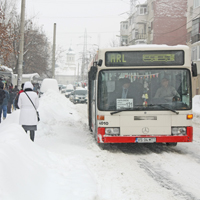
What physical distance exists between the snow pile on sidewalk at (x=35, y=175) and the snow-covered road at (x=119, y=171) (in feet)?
0.05

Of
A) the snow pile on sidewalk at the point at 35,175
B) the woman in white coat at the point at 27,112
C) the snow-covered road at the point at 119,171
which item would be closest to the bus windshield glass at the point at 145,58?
the woman in white coat at the point at 27,112

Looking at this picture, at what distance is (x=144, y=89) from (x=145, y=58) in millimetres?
796

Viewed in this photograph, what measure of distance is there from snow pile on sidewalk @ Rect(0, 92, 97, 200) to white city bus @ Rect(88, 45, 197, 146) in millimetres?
2230

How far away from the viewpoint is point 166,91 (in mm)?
9359

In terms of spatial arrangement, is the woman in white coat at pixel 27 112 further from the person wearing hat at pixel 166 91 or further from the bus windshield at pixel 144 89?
the person wearing hat at pixel 166 91

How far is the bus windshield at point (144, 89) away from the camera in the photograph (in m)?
9.37

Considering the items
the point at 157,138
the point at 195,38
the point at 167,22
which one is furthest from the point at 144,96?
the point at 167,22

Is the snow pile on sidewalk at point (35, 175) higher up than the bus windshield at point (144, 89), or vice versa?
the bus windshield at point (144, 89)

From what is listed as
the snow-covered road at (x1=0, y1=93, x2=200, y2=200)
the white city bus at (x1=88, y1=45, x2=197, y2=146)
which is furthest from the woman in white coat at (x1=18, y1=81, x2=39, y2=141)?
the white city bus at (x1=88, y1=45, x2=197, y2=146)

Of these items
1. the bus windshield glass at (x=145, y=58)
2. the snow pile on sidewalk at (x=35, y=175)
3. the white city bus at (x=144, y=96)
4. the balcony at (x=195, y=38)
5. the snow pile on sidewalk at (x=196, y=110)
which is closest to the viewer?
the snow pile on sidewalk at (x=35, y=175)

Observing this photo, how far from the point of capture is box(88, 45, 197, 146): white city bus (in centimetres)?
935

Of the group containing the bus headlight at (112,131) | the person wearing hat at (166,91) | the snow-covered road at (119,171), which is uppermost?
the person wearing hat at (166,91)

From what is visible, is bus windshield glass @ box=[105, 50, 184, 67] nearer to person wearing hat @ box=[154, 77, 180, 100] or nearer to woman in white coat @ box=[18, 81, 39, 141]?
person wearing hat @ box=[154, 77, 180, 100]

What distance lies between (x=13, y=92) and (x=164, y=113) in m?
13.0
